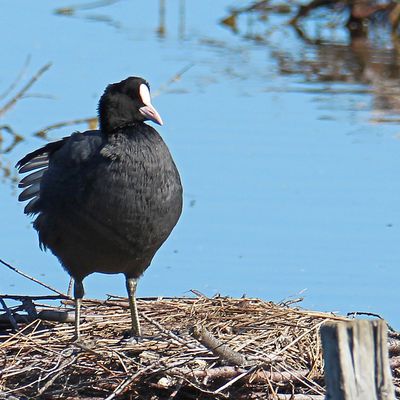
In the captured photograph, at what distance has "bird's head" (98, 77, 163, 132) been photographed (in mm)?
5266

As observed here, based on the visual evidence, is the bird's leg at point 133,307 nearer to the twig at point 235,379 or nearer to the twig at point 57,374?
the twig at point 57,374

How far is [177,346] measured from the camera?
4.75 metres

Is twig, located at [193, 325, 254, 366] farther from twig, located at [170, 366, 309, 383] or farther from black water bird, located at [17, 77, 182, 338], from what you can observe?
black water bird, located at [17, 77, 182, 338]

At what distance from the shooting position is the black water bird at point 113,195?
502 centimetres

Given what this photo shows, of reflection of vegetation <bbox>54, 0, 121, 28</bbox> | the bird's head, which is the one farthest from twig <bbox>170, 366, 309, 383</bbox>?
reflection of vegetation <bbox>54, 0, 121, 28</bbox>

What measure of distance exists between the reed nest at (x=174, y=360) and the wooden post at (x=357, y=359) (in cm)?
84

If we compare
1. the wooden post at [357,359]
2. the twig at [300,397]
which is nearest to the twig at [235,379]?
the twig at [300,397]

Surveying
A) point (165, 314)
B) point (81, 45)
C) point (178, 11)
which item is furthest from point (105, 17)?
point (165, 314)

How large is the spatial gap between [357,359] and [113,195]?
1.83 meters

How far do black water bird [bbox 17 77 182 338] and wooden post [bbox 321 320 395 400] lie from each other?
5.54ft

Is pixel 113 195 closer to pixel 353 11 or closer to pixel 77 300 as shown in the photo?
pixel 77 300

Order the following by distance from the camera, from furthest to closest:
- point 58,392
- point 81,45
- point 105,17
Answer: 1. point 105,17
2. point 81,45
3. point 58,392

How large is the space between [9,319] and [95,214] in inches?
24.6

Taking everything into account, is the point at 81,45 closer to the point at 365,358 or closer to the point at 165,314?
the point at 165,314
